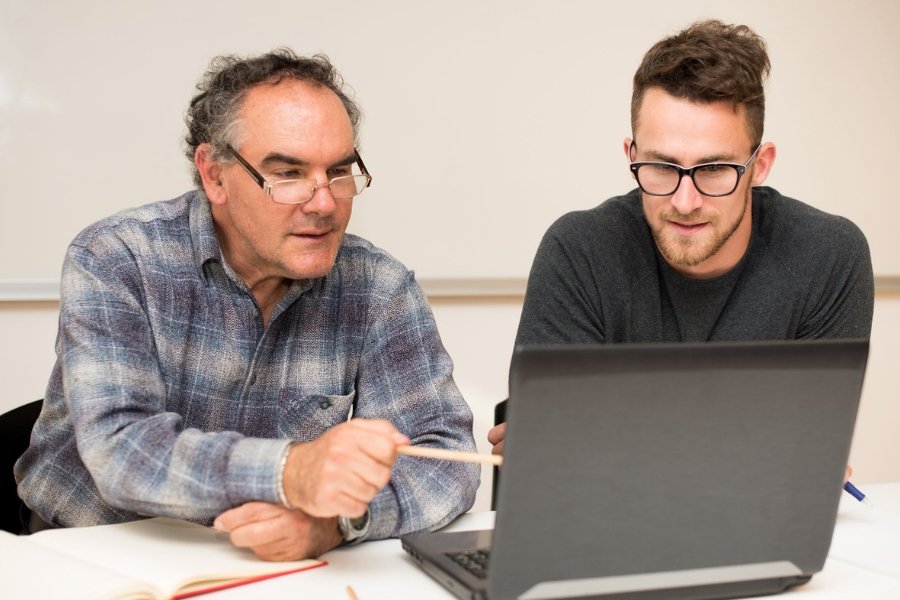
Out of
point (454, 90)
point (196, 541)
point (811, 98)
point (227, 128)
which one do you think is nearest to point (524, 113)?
point (454, 90)

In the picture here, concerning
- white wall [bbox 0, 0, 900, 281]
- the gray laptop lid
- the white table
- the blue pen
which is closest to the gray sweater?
the blue pen

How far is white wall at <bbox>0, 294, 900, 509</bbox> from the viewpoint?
2404 mm

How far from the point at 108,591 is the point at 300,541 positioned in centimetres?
27

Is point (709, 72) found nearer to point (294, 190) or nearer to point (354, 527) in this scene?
point (294, 190)

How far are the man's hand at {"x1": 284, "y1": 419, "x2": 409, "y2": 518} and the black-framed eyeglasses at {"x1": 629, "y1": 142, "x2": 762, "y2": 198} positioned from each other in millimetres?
772

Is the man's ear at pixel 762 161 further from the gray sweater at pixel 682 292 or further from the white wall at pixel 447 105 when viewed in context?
the white wall at pixel 447 105

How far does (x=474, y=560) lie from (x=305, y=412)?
0.59 meters

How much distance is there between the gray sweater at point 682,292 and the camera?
5.92 feet

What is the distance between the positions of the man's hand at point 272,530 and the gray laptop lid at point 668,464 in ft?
1.20

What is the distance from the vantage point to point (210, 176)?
168 centimetres

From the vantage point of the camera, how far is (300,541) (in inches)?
47.3

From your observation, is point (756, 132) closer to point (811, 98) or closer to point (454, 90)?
point (454, 90)

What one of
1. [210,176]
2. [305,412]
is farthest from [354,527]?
[210,176]

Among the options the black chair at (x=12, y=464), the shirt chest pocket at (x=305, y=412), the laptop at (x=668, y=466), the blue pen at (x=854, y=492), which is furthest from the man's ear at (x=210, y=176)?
the blue pen at (x=854, y=492)
